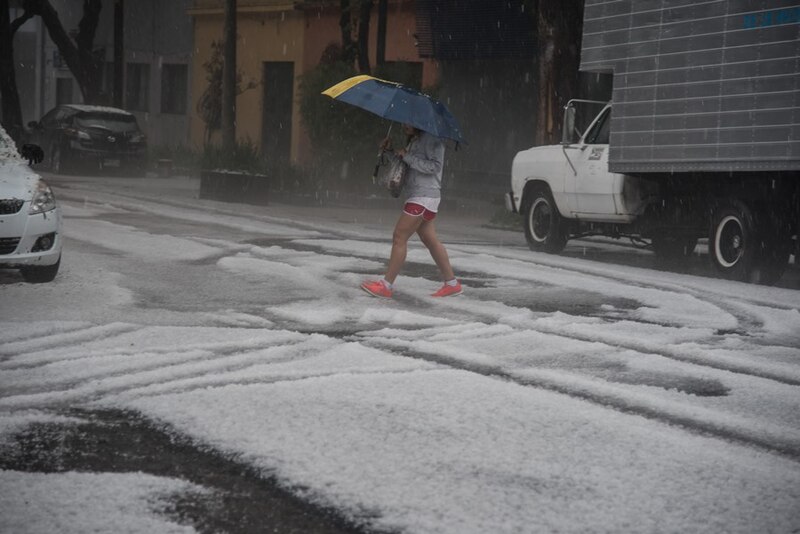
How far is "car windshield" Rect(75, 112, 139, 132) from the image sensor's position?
28.9m

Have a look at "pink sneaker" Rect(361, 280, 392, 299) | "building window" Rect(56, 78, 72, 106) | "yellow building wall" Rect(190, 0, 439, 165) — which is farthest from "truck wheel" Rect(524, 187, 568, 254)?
"building window" Rect(56, 78, 72, 106)

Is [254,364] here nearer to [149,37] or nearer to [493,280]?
[493,280]

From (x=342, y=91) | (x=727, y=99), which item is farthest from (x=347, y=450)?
(x=727, y=99)

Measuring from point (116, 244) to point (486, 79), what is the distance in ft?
60.1

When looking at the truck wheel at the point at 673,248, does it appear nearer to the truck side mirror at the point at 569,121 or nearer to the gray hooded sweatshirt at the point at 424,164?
the truck side mirror at the point at 569,121

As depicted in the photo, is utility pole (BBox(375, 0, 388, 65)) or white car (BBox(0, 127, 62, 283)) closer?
white car (BBox(0, 127, 62, 283))

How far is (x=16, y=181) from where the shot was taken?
10312 millimetres

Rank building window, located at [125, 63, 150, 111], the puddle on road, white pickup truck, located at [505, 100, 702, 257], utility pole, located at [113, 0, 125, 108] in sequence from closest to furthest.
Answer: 1. the puddle on road
2. white pickup truck, located at [505, 100, 702, 257]
3. utility pole, located at [113, 0, 125, 108]
4. building window, located at [125, 63, 150, 111]

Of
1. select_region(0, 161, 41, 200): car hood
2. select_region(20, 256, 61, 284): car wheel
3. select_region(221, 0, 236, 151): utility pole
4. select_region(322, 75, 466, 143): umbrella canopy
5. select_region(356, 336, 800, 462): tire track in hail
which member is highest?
select_region(221, 0, 236, 151): utility pole

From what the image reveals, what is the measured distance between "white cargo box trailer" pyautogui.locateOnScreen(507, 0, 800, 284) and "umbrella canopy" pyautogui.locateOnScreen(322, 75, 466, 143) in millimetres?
3840

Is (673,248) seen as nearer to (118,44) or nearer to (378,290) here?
(378,290)

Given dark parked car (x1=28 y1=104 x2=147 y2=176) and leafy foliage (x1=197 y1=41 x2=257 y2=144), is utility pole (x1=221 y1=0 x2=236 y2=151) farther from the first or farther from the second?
leafy foliage (x1=197 y1=41 x2=257 y2=144)

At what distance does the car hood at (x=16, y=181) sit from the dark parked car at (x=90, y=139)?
18135 mm

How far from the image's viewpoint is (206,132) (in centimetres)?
3881
